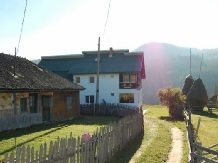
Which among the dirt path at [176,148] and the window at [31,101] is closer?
the dirt path at [176,148]

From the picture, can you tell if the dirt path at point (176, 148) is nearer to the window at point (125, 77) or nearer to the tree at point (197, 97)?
the window at point (125, 77)

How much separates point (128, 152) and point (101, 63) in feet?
94.4

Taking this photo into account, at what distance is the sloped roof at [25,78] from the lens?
18.6m

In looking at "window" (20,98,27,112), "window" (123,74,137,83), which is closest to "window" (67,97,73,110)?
"window" (20,98,27,112)

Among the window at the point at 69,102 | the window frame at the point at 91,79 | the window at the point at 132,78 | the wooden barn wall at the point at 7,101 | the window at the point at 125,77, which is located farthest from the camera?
the window frame at the point at 91,79

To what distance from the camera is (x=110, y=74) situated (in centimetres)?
3875

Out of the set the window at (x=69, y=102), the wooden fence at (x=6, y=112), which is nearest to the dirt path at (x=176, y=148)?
the wooden fence at (x=6, y=112)

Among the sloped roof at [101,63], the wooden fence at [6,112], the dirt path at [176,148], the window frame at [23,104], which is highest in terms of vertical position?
the sloped roof at [101,63]

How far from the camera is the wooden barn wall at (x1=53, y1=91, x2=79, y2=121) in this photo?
23.9m

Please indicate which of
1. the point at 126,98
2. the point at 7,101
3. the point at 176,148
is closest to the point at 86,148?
the point at 176,148

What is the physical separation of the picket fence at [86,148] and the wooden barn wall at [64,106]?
9.99 metres

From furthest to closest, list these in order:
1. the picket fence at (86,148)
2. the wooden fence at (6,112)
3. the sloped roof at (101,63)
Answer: the sloped roof at (101,63)
the wooden fence at (6,112)
the picket fence at (86,148)

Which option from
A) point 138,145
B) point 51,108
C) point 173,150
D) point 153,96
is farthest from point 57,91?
point 153,96

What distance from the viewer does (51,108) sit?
2327cm
